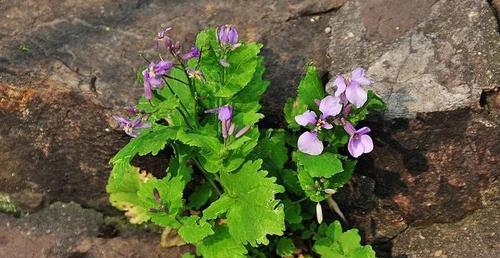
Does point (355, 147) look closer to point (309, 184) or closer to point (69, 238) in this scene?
point (309, 184)

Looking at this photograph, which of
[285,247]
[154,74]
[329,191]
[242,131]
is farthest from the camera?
[285,247]

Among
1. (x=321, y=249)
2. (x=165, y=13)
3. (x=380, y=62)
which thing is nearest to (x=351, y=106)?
(x=380, y=62)

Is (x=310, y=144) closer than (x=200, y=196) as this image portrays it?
Yes

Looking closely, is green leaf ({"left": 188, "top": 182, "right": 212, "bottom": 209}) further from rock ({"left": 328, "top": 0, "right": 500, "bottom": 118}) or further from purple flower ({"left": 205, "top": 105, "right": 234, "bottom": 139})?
rock ({"left": 328, "top": 0, "right": 500, "bottom": 118})

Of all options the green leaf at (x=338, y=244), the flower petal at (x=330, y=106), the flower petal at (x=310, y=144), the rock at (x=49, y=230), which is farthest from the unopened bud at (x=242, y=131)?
the rock at (x=49, y=230)

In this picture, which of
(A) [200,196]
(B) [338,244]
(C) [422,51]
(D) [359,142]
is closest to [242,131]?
(D) [359,142]

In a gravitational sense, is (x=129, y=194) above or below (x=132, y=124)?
below

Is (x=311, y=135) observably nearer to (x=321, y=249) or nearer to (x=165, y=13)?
(x=321, y=249)
